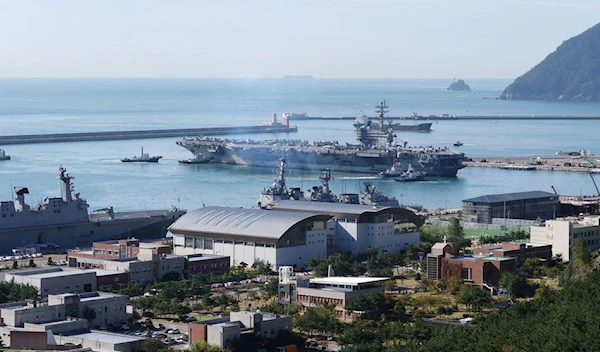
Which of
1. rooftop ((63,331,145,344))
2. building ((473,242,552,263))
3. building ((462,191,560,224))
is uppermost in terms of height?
building ((462,191,560,224))

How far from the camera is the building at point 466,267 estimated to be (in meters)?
25.6

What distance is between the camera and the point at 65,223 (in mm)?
30766

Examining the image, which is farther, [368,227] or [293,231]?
[368,227]

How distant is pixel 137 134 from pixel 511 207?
38.8 metres

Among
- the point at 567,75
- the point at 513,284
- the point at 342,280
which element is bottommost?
the point at 513,284

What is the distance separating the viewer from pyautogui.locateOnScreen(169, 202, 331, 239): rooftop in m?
28.0

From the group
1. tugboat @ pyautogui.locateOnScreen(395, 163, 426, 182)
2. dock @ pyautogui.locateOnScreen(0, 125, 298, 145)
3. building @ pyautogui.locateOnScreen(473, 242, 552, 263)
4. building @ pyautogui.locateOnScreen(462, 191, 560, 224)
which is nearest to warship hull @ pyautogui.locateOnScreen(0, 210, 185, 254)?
building @ pyautogui.locateOnScreen(462, 191, 560, 224)

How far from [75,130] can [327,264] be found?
5206 centimetres

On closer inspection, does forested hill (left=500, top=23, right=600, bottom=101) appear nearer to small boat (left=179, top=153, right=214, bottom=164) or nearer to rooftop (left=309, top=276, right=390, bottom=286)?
small boat (left=179, top=153, right=214, bottom=164)

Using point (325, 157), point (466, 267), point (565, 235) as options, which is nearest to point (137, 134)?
point (325, 157)

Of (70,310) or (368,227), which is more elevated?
(368,227)

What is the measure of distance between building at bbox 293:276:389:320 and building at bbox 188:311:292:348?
7.18 ft

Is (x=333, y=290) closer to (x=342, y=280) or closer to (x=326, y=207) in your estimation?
(x=342, y=280)

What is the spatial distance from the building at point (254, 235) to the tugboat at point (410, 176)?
2121cm
